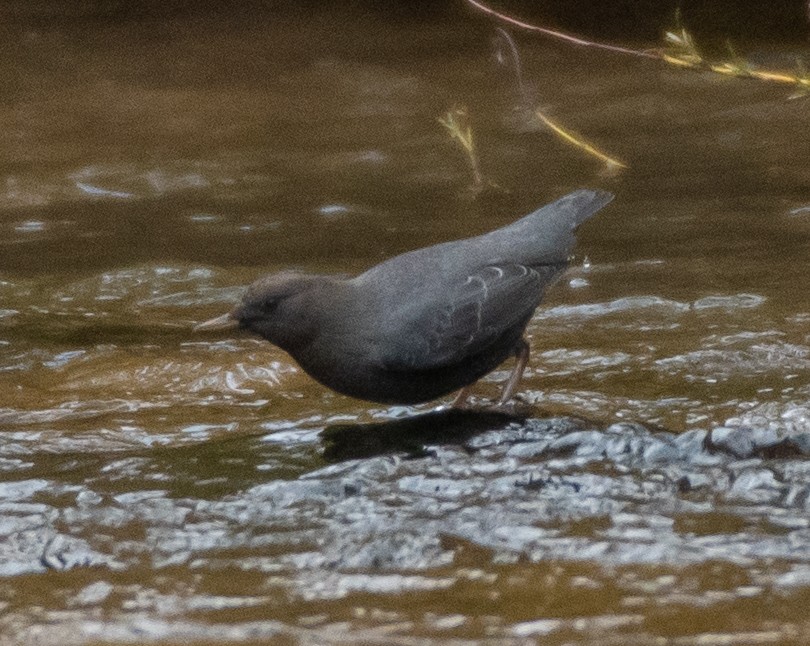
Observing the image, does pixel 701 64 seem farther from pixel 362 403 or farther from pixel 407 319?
pixel 362 403

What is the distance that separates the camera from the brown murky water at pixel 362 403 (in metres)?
2.77

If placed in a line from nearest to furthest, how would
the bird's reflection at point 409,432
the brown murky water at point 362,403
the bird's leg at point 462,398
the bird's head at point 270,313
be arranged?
the brown murky water at point 362,403
the bird's reflection at point 409,432
the bird's head at point 270,313
the bird's leg at point 462,398

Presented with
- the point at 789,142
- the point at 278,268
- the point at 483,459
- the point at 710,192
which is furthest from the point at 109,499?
the point at 789,142

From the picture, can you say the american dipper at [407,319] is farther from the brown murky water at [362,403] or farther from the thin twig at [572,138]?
the thin twig at [572,138]

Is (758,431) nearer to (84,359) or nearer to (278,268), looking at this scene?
(84,359)

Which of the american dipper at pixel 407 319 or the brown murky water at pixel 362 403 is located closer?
the brown murky water at pixel 362 403

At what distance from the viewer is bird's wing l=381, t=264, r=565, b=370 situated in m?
4.04

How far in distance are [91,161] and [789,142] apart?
3.83 meters

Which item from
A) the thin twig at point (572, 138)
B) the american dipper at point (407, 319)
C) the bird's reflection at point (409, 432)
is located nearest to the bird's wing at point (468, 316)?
the american dipper at point (407, 319)

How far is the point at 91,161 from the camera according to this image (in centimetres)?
758

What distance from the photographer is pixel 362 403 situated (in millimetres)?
4508

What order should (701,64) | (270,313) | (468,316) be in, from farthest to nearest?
(468,316), (270,313), (701,64)

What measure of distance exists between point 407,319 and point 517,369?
1.80 feet

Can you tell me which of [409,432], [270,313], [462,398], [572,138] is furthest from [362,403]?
[572,138]
